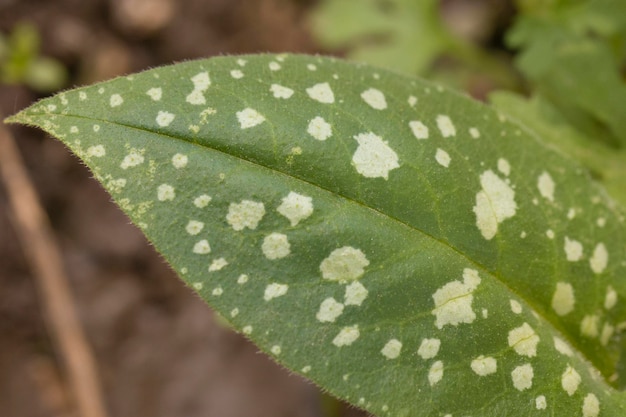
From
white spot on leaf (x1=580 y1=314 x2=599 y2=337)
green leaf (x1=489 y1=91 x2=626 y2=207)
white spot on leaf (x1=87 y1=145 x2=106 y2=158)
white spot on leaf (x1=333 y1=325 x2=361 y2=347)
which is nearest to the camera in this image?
white spot on leaf (x1=87 y1=145 x2=106 y2=158)

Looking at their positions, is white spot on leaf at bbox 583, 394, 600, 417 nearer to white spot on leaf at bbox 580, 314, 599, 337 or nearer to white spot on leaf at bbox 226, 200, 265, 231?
white spot on leaf at bbox 580, 314, 599, 337

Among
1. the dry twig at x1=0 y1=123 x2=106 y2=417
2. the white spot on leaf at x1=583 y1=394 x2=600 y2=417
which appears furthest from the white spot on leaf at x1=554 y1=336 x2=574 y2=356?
the dry twig at x1=0 y1=123 x2=106 y2=417

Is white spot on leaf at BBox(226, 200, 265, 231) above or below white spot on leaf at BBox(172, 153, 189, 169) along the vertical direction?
below

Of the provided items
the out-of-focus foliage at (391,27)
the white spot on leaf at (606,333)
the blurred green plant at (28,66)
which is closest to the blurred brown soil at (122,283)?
the blurred green plant at (28,66)

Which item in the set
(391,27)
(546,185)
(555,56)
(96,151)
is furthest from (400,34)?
(96,151)

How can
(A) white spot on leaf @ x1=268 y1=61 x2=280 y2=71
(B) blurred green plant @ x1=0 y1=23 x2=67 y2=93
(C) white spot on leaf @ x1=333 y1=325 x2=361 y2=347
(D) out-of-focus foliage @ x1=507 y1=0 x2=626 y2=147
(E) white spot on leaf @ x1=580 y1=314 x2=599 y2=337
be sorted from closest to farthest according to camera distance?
(C) white spot on leaf @ x1=333 y1=325 x2=361 y2=347, (A) white spot on leaf @ x1=268 y1=61 x2=280 y2=71, (E) white spot on leaf @ x1=580 y1=314 x2=599 y2=337, (D) out-of-focus foliage @ x1=507 y1=0 x2=626 y2=147, (B) blurred green plant @ x1=0 y1=23 x2=67 y2=93

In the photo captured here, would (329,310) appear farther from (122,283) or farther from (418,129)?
(122,283)


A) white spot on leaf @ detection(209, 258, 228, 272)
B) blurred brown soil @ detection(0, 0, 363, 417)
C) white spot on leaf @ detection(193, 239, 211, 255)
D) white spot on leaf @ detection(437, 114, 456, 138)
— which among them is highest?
white spot on leaf @ detection(437, 114, 456, 138)

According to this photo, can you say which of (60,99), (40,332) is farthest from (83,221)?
(60,99)
